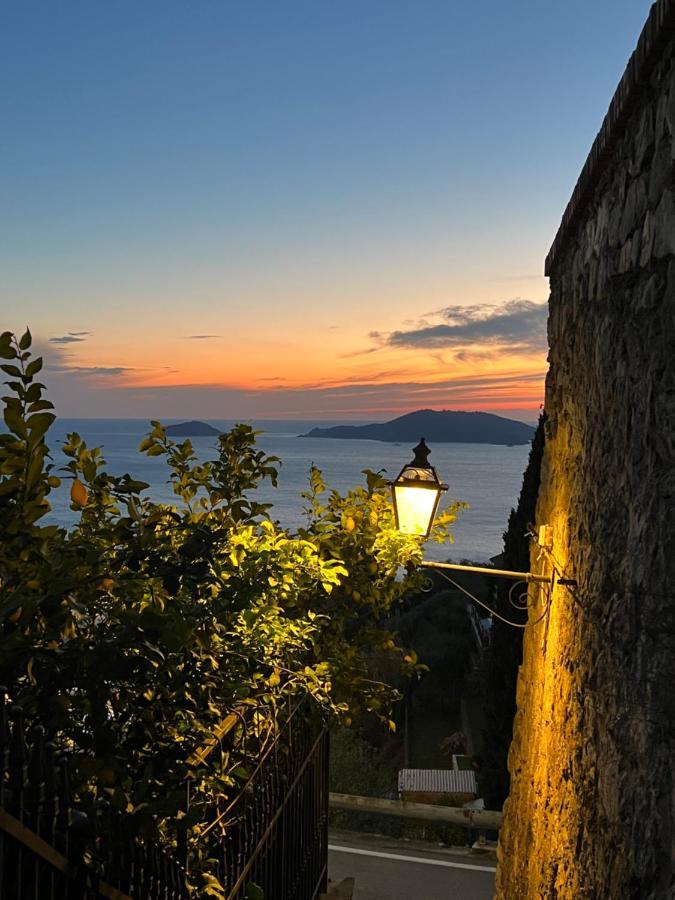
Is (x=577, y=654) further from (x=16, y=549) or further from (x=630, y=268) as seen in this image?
(x=16, y=549)

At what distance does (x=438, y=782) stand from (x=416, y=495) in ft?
39.9

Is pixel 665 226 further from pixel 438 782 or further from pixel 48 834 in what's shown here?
pixel 438 782

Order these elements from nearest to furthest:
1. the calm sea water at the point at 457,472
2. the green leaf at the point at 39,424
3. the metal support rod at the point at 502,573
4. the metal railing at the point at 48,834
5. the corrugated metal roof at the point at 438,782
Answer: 1. the metal railing at the point at 48,834
2. the green leaf at the point at 39,424
3. the metal support rod at the point at 502,573
4. the corrugated metal roof at the point at 438,782
5. the calm sea water at the point at 457,472

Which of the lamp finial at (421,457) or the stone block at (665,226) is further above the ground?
the stone block at (665,226)

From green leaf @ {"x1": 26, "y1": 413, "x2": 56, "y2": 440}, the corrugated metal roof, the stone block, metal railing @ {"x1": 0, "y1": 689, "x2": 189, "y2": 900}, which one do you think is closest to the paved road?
metal railing @ {"x1": 0, "y1": 689, "x2": 189, "y2": 900}

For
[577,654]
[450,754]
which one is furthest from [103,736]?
[450,754]

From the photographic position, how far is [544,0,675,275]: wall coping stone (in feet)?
5.65

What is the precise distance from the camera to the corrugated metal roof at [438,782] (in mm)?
13945

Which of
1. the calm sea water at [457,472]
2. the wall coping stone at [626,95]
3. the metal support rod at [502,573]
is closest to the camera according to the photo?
the wall coping stone at [626,95]

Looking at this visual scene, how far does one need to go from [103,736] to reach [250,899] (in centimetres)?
129

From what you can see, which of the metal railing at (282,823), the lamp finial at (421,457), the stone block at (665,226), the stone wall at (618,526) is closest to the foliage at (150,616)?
the metal railing at (282,823)

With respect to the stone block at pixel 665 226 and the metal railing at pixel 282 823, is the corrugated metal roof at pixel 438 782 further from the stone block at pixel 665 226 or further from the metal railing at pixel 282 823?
the stone block at pixel 665 226

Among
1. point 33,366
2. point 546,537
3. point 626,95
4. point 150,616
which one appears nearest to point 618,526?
point 626,95

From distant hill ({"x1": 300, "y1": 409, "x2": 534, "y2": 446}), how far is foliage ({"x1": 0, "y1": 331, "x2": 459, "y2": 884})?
81358mm
